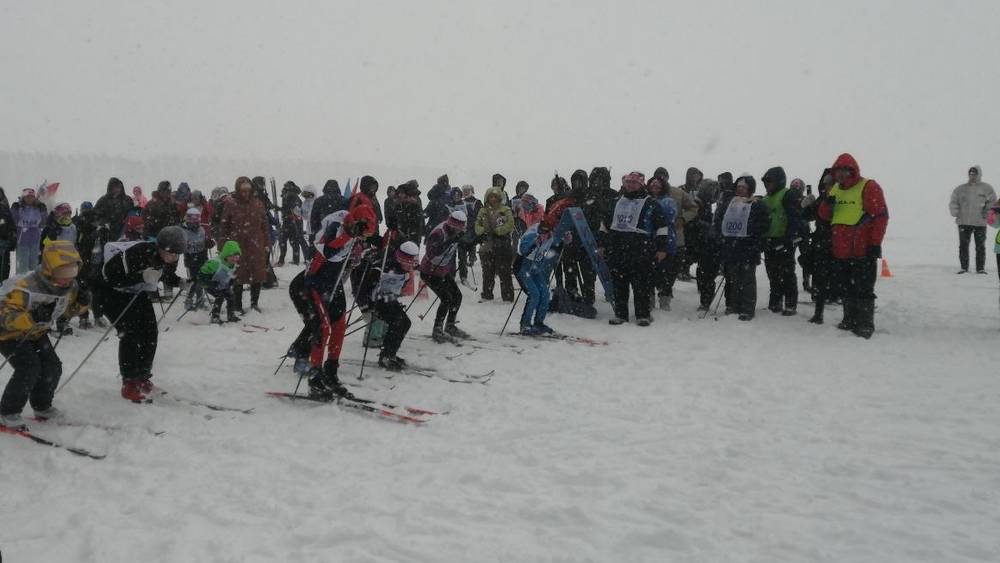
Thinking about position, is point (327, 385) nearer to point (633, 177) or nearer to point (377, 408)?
point (377, 408)

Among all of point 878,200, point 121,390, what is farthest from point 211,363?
point 878,200

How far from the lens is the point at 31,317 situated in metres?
4.23

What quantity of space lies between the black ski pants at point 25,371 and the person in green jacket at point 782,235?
8244mm

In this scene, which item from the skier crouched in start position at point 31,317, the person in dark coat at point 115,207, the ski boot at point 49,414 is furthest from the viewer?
the person in dark coat at point 115,207

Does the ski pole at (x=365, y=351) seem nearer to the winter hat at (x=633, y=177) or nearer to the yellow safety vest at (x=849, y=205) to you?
the winter hat at (x=633, y=177)

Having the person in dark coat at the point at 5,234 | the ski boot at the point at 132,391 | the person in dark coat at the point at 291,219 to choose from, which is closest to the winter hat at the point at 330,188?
the person in dark coat at the point at 291,219

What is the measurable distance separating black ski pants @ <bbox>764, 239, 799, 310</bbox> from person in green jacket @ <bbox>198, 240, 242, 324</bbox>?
7.52 m

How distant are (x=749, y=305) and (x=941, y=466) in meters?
4.94

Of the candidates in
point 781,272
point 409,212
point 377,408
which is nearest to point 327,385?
point 377,408

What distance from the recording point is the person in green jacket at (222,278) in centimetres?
850

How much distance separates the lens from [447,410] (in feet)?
17.0

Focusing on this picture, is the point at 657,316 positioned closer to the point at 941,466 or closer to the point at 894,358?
the point at 894,358

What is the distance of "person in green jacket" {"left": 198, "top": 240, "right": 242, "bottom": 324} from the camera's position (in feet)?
27.9

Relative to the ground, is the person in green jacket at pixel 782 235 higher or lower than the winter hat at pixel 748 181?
lower
